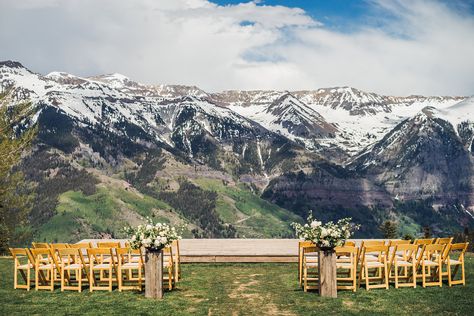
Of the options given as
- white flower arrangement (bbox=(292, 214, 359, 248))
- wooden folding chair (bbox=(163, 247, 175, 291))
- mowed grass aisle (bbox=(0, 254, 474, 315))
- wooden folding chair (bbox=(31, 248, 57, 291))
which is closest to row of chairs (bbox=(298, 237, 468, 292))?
mowed grass aisle (bbox=(0, 254, 474, 315))

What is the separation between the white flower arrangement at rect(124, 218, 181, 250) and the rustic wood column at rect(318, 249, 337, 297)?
175 inches

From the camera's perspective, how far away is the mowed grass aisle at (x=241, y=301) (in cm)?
1432

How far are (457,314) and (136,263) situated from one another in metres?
10.2

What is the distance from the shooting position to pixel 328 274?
16094 millimetres

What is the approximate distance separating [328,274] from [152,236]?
536 centimetres

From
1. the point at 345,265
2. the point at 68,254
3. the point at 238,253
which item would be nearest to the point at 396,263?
the point at 345,265

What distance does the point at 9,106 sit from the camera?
1310 inches

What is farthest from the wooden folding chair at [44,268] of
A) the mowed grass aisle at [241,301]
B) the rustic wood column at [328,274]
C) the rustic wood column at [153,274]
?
the rustic wood column at [328,274]

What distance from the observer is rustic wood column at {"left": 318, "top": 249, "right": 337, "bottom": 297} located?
16062mm

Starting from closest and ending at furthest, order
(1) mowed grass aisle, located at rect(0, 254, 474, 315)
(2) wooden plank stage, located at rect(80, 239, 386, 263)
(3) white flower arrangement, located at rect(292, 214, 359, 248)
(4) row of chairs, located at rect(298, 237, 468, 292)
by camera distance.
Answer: (1) mowed grass aisle, located at rect(0, 254, 474, 315)
(3) white flower arrangement, located at rect(292, 214, 359, 248)
(4) row of chairs, located at rect(298, 237, 468, 292)
(2) wooden plank stage, located at rect(80, 239, 386, 263)

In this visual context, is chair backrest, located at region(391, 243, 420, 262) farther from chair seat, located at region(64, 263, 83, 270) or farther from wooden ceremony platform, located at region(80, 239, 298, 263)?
chair seat, located at region(64, 263, 83, 270)

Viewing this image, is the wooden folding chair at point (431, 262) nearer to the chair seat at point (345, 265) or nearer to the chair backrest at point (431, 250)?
the chair backrest at point (431, 250)

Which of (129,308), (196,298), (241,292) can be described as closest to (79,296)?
(129,308)

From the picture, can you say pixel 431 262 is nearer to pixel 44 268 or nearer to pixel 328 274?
pixel 328 274
